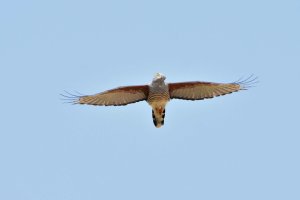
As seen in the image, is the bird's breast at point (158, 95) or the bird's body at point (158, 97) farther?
the bird's breast at point (158, 95)

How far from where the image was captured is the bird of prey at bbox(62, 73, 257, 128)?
151 feet

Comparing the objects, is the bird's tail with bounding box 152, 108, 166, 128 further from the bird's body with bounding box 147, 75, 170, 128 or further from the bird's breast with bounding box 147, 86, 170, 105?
the bird's breast with bounding box 147, 86, 170, 105

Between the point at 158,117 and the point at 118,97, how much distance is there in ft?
5.35

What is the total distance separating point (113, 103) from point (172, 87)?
2.07 metres

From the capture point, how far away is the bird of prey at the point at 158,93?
151ft

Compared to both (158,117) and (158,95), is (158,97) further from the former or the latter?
(158,117)

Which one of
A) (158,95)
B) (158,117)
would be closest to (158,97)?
(158,95)

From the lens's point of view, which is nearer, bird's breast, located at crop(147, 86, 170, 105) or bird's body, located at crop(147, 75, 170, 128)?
bird's body, located at crop(147, 75, 170, 128)

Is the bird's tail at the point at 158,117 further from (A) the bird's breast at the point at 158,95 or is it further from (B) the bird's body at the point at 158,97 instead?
(A) the bird's breast at the point at 158,95

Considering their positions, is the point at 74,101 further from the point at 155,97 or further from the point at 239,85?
the point at 239,85

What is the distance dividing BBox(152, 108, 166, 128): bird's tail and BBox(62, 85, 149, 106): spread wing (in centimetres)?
80

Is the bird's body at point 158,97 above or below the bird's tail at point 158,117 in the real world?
above

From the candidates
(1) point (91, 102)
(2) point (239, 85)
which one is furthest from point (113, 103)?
(2) point (239, 85)

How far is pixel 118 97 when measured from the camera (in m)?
46.4
